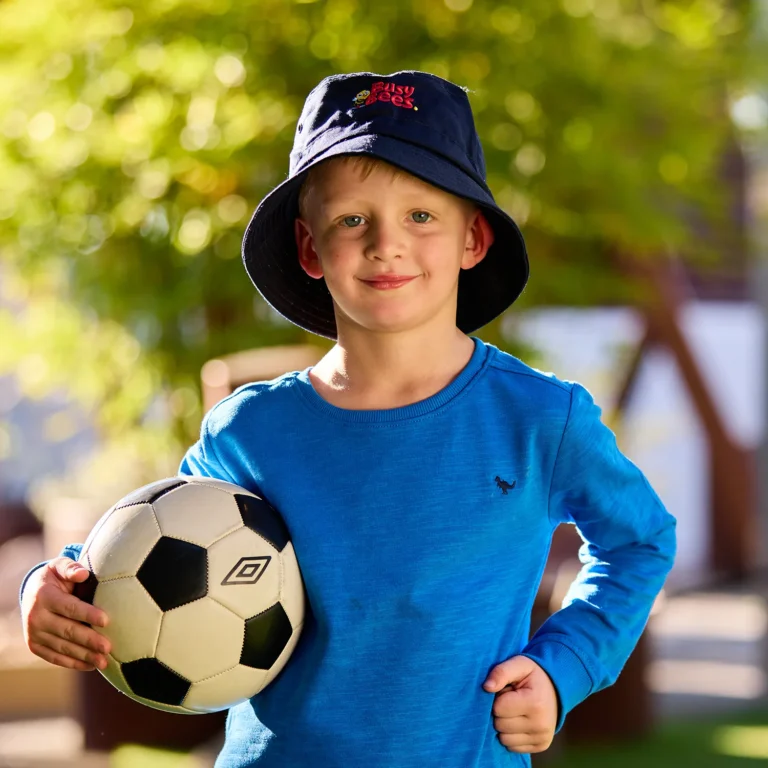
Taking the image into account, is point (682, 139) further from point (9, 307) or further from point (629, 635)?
point (629, 635)

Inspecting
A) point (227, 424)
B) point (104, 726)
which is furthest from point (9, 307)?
point (227, 424)

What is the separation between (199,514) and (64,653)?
11.7 inches

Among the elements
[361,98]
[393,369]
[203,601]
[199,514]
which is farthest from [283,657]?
[361,98]

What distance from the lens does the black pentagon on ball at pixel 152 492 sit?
2.04 meters

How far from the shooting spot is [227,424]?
2064 mm

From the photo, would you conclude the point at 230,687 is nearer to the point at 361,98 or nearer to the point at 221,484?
the point at 221,484

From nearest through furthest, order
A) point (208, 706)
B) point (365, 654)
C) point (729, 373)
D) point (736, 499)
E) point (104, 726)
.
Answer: point (365, 654), point (208, 706), point (104, 726), point (736, 499), point (729, 373)

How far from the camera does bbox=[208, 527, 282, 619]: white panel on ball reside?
1.94m

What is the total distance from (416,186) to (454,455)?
42 cm

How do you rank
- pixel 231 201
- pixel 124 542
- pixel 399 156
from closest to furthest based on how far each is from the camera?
pixel 399 156 → pixel 124 542 → pixel 231 201

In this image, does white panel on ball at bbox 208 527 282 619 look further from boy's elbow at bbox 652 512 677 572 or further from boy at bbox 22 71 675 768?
boy's elbow at bbox 652 512 677 572

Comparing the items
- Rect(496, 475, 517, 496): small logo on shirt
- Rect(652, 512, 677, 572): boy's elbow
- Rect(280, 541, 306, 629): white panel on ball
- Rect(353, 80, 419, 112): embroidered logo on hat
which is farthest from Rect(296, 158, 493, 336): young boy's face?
Rect(652, 512, 677, 572): boy's elbow

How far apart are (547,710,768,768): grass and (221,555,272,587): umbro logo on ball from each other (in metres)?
3.46

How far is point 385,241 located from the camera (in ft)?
6.22
